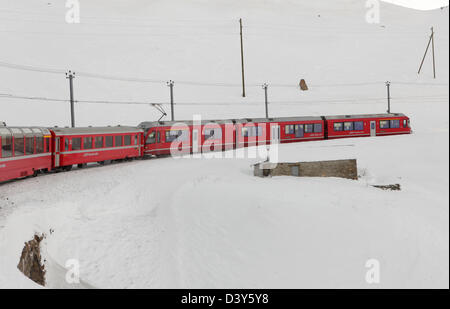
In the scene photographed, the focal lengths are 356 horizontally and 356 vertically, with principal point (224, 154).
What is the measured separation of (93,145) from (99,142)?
0.49 m

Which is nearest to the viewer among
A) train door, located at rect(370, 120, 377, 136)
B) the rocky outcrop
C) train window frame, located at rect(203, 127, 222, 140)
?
the rocky outcrop

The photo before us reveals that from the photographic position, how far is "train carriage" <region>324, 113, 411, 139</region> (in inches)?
1393

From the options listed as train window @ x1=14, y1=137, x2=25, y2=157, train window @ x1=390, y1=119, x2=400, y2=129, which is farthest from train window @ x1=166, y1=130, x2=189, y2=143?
train window @ x1=390, y1=119, x2=400, y2=129

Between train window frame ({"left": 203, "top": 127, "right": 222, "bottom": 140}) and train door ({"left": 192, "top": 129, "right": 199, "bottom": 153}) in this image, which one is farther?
train window frame ({"left": 203, "top": 127, "right": 222, "bottom": 140})

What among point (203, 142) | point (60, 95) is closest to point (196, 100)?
point (60, 95)

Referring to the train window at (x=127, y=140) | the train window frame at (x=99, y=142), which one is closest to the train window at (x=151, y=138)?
the train window at (x=127, y=140)

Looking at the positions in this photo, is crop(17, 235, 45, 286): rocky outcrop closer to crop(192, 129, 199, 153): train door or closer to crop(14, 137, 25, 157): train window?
crop(14, 137, 25, 157): train window

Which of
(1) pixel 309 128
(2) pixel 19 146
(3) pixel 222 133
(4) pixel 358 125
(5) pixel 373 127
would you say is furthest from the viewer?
(5) pixel 373 127

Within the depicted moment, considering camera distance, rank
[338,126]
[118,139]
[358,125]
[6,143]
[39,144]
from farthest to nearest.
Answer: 1. [358,125]
2. [338,126]
3. [118,139]
4. [39,144]
5. [6,143]

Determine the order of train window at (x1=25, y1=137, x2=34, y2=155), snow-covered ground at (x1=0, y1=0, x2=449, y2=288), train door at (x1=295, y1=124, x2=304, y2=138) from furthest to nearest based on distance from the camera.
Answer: train door at (x1=295, y1=124, x2=304, y2=138) → train window at (x1=25, y1=137, x2=34, y2=155) → snow-covered ground at (x1=0, y1=0, x2=449, y2=288)

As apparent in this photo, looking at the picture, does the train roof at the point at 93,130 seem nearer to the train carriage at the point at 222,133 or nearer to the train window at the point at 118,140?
the train window at the point at 118,140

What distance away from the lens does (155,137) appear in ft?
90.6

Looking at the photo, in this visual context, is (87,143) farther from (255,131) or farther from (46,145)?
(255,131)

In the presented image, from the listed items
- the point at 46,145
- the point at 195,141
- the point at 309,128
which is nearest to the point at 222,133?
the point at 195,141
